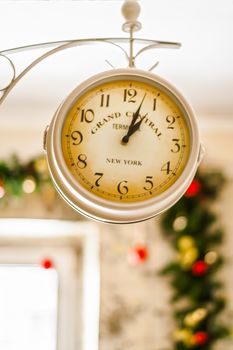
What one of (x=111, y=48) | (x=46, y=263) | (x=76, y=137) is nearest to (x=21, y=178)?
(x=46, y=263)

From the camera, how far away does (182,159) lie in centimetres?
144

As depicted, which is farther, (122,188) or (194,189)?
(194,189)

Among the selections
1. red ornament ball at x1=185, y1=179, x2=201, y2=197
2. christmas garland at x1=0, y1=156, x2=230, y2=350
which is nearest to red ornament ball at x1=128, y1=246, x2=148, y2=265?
christmas garland at x1=0, y1=156, x2=230, y2=350

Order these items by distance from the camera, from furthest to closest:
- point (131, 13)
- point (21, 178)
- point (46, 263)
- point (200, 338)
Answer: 1. point (46, 263)
2. point (21, 178)
3. point (200, 338)
4. point (131, 13)

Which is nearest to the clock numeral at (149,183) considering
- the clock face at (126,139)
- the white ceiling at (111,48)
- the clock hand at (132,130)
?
the clock face at (126,139)

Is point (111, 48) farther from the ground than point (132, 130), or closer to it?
farther from the ground

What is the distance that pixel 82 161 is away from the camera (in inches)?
55.7

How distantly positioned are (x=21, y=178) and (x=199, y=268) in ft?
3.12

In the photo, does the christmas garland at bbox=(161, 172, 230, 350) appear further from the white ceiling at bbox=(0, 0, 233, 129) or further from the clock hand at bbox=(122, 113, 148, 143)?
the clock hand at bbox=(122, 113, 148, 143)

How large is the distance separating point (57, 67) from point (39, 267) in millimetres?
1104

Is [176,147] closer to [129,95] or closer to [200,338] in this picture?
[129,95]

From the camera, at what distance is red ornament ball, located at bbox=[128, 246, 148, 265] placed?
282cm

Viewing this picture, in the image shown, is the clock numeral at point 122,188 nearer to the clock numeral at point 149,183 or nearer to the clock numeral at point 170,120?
the clock numeral at point 149,183

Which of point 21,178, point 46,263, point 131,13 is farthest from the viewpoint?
point 46,263
